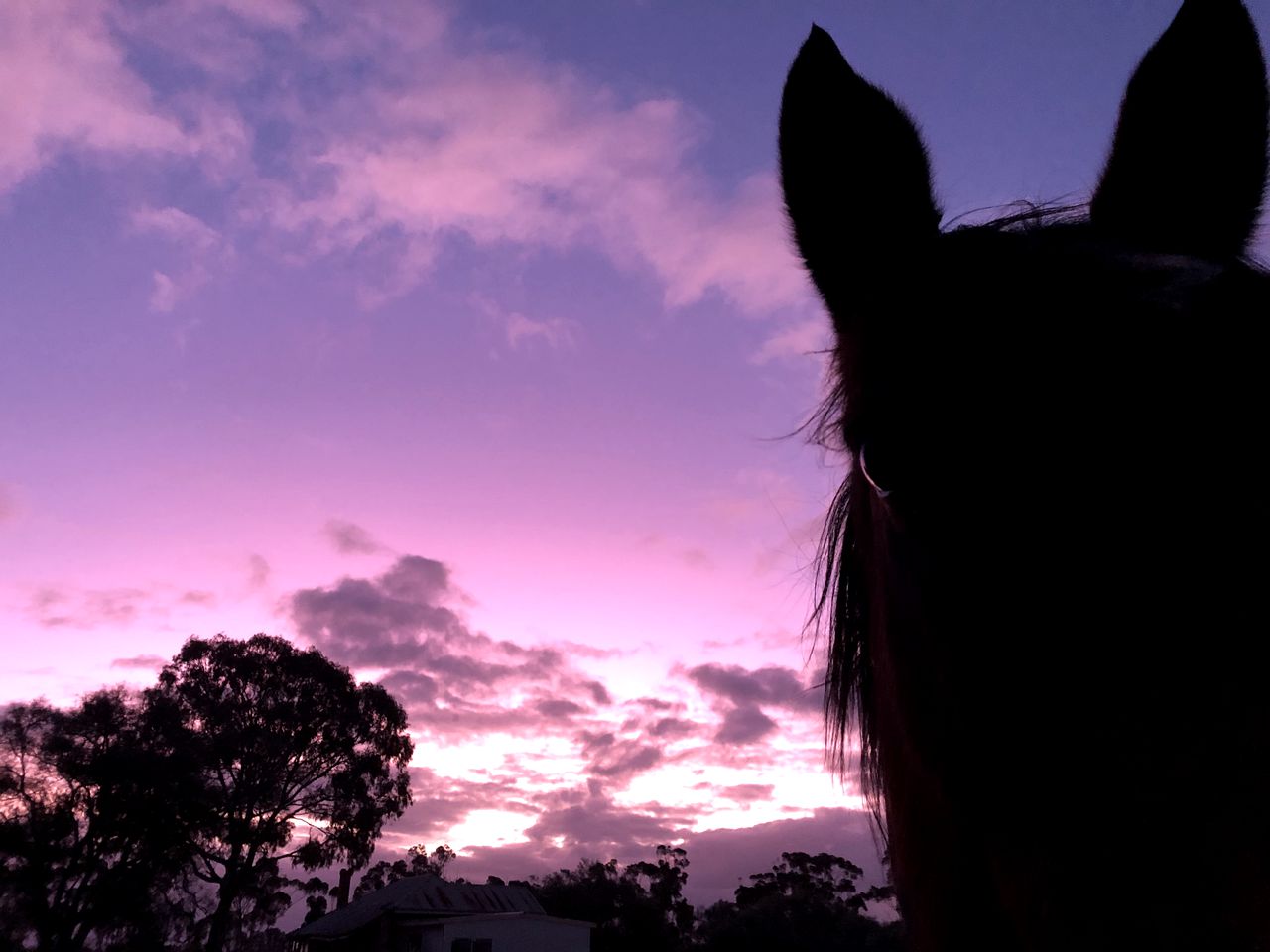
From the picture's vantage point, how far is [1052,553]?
1127mm

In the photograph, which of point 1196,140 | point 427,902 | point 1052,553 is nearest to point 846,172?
point 1196,140

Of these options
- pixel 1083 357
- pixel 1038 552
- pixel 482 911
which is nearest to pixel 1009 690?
pixel 1038 552

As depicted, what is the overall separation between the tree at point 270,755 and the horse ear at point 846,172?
29812 mm

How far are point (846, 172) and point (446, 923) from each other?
3780 cm

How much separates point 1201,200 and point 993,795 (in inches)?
62.8

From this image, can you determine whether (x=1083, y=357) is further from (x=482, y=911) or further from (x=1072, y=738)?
(x=482, y=911)

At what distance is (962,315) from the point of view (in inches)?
53.8

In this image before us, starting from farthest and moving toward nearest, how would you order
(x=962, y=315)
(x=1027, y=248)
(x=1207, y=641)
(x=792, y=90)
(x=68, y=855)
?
(x=68, y=855), (x=792, y=90), (x=1027, y=248), (x=962, y=315), (x=1207, y=641)

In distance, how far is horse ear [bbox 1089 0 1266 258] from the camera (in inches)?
72.9

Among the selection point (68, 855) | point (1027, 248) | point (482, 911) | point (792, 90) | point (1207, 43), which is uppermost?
point (1207, 43)

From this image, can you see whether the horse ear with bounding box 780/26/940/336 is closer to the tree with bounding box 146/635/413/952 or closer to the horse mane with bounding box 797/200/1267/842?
the horse mane with bounding box 797/200/1267/842

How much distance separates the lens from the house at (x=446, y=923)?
3297 centimetres

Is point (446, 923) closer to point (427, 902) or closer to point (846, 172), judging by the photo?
point (427, 902)

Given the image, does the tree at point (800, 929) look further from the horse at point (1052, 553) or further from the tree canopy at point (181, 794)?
the tree canopy at point (181, 794)
